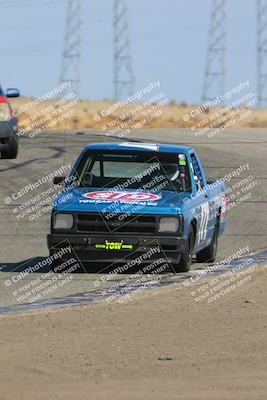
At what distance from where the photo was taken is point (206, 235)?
15266 millimetres

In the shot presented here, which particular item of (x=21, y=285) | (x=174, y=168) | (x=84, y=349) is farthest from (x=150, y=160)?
(x=84, y=349)

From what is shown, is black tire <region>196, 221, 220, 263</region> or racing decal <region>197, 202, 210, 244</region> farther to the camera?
black tire <region>196, 221, 220, 263</region>

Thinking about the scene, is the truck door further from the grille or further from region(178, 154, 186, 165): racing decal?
the grille

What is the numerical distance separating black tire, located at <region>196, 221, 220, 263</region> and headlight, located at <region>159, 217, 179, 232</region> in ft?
5.99

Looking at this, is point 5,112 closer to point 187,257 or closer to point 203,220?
point 203,220

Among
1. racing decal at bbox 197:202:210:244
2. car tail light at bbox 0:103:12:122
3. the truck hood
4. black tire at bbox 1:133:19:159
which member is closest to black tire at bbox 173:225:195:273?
racing decal at bbox 197:202:210:244

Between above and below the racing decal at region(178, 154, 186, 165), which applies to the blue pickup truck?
below

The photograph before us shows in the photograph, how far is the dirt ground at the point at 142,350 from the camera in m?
8.04

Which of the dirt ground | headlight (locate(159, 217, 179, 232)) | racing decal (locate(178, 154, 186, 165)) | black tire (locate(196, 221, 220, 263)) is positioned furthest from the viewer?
black tire (locate(196, 221, 220, 263))

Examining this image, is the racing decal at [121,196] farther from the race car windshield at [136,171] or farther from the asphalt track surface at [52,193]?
the asphalt track surface at [52,193]

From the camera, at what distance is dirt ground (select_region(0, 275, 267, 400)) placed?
26.4ft

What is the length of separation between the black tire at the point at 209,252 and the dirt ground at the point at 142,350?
3173 millimetres

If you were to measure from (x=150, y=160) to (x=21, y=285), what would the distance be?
245 centimetres

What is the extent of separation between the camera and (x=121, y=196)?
14.1 meters
